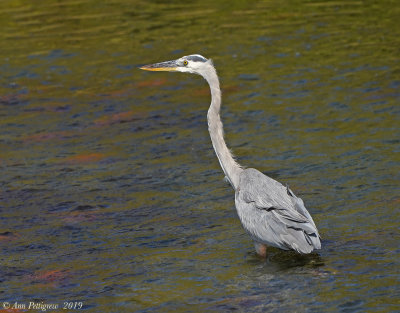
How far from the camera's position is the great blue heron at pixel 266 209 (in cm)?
859

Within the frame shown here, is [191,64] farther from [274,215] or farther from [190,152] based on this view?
[190,152]

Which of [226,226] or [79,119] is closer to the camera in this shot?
[226,226]

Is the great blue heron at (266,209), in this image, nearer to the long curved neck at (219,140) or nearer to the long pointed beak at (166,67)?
the long curved neck at (219,140)

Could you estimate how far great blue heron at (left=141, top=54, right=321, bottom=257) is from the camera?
8.59m

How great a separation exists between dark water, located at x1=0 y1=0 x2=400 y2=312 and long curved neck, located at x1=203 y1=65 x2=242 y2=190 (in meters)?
0.75

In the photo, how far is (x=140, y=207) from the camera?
1134cm

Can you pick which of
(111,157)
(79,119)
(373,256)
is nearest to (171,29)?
(79,119)

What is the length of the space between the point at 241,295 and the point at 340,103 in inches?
270

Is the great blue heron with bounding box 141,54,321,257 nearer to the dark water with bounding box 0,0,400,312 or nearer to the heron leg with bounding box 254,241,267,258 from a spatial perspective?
the heron leg with bounding box 254,241,267,258

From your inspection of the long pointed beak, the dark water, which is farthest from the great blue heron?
the long pointed beak

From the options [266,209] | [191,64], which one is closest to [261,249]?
[266,209]

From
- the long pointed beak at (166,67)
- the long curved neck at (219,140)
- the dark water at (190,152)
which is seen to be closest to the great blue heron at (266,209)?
the long curved neck at (219,140)

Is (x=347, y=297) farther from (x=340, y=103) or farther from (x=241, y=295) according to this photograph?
(x=340, y=103)

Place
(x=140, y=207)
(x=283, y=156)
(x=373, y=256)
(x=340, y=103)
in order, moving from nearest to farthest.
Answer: (x=373, y=256), (x=140, y=207), (x=283, y=156), (x=340, y=103)
